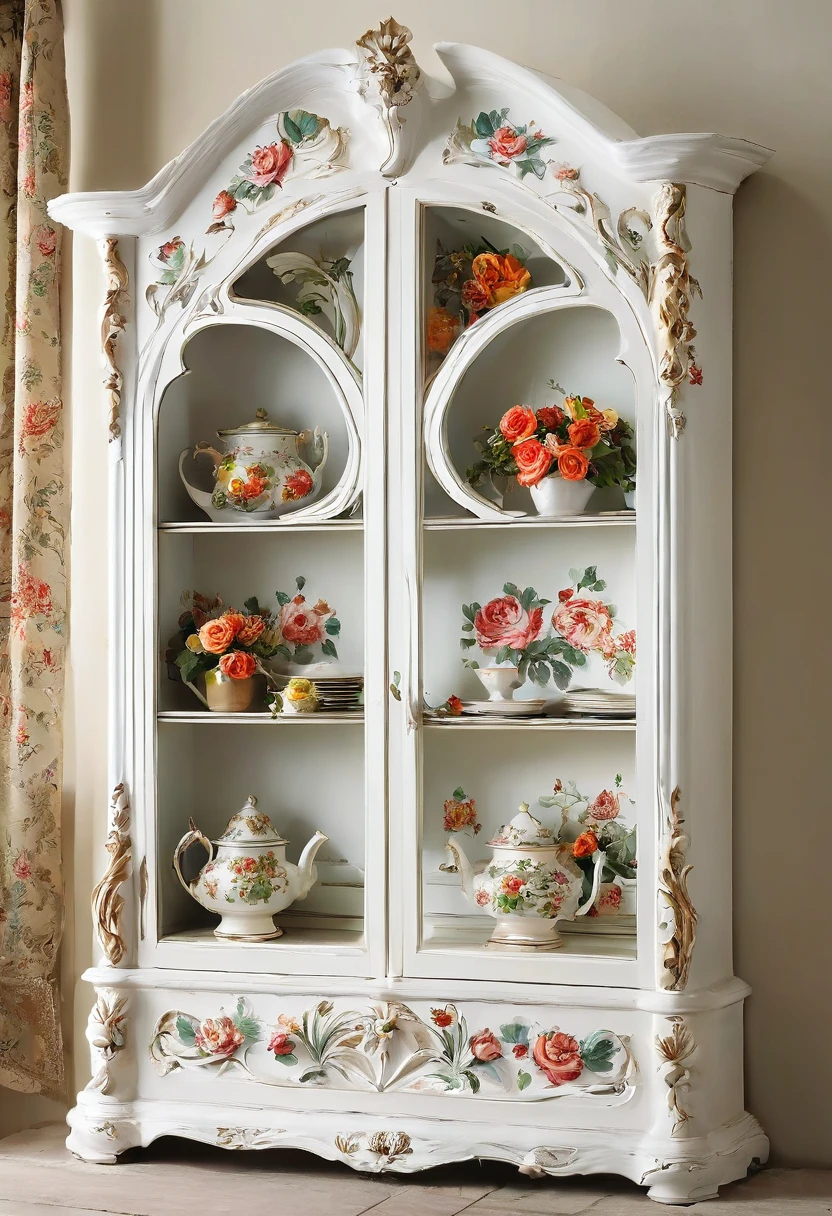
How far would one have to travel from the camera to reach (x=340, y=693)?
2689 millimetres

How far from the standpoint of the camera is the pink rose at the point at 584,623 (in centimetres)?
263

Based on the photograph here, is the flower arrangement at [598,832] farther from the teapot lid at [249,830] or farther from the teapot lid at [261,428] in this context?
the teapot lid at [261,428]

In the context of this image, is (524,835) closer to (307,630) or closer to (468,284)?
(307,630)

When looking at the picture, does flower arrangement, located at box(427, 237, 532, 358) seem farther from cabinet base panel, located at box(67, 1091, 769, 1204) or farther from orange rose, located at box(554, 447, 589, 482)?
cabinet base panel, located at box(67, 1091, 769, 1204)

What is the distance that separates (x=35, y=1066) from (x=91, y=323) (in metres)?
1.69

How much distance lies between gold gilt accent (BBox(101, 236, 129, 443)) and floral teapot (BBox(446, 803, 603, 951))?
112cm

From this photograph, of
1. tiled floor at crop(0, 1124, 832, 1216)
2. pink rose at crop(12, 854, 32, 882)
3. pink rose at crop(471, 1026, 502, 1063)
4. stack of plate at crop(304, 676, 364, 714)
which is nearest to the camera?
tiled floor at crop(0, 1124, 832, 1216)

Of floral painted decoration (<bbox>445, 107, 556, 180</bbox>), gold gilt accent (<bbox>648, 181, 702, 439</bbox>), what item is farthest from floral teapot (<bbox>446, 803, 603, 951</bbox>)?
floral painted decoration (<bbox>445, 107, 556, 180</bbox>)

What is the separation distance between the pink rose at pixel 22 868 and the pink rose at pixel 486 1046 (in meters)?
1.09

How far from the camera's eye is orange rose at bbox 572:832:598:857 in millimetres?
2613

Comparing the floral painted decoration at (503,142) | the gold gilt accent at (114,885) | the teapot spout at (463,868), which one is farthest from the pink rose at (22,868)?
the floral painted decoration at (503,142)

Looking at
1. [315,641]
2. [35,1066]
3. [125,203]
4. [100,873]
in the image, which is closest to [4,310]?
[125,203]

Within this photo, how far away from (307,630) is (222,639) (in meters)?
0.21

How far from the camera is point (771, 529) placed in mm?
2635
